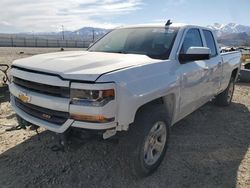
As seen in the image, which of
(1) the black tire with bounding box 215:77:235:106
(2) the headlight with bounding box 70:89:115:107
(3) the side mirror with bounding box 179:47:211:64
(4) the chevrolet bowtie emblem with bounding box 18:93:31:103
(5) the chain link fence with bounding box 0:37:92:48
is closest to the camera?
(2) the headlight with bounding box 70:89:115:107

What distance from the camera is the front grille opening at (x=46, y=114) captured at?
2812mm

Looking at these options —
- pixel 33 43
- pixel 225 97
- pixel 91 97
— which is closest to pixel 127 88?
pixel 91 97

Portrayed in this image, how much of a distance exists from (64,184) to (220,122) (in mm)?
3604

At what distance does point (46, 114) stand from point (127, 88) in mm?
940

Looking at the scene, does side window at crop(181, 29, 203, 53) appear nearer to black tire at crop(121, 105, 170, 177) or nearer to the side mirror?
the side mirror

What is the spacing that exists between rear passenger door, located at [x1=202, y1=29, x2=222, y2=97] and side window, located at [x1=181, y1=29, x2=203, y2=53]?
32 centimetres

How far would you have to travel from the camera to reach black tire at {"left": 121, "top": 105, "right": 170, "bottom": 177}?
9.82 ft

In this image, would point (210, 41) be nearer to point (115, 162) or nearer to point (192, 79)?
point (192, 79)

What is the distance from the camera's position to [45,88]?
9.55 ft

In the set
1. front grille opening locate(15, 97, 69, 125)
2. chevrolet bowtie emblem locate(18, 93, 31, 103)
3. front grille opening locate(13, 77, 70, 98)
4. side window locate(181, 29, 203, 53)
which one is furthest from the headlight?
side window locate(181, 29, 203, 53)

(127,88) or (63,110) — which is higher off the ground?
(127,88)

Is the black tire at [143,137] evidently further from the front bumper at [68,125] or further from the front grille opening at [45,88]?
the front grille opening at [45,88]

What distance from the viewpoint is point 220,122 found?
18.4 feet

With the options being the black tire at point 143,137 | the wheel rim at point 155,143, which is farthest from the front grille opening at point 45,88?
the wheel rim at point 155,143
